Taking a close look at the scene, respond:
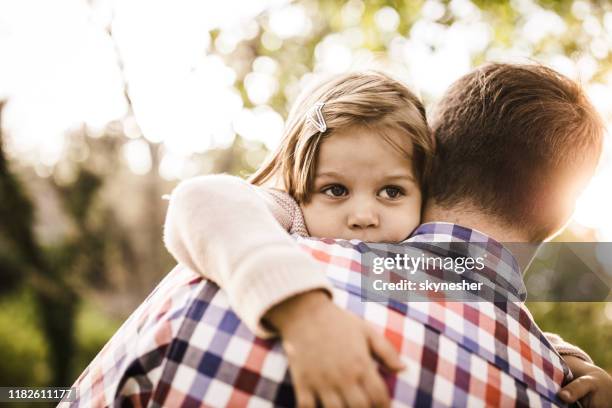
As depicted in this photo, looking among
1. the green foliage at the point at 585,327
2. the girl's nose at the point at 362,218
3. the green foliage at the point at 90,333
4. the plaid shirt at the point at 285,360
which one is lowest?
the green foliage at the point at 90,333

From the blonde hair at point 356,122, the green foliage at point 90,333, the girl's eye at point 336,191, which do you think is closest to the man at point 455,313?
the blonde hair at point 356,122

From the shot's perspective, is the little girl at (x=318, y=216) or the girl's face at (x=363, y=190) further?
the girl's face at (x=363, y=190)

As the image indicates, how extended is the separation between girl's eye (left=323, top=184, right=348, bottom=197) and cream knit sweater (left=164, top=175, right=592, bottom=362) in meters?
0.48

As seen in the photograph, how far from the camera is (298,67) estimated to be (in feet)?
21.2

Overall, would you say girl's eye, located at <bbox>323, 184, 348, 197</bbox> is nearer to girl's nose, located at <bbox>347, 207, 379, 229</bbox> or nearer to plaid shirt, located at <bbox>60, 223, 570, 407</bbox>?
girl's nose, located at <bbox>347, 207, 379, 229</bbox>

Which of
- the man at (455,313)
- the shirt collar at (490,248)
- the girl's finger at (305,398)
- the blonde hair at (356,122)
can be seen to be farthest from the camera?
Answer: the blonde hair at (356,122)

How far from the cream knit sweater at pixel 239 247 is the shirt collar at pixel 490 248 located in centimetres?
49

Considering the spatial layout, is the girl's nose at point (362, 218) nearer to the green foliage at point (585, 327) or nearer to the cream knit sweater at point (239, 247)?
the cream knit sweater at point (239, 247)

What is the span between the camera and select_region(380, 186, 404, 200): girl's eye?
1765 millimetres

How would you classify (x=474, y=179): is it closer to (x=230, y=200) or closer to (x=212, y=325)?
(x=230, y=200)

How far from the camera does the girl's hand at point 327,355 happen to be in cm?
101

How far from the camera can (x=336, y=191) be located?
5.85 feet

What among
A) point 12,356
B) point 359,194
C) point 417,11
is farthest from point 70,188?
point 359,194

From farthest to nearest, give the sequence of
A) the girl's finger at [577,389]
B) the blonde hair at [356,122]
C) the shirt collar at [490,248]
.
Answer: the blonde hair at [356,122] → the shirt collar at [490,248] → the girl's finger at [577,389]
